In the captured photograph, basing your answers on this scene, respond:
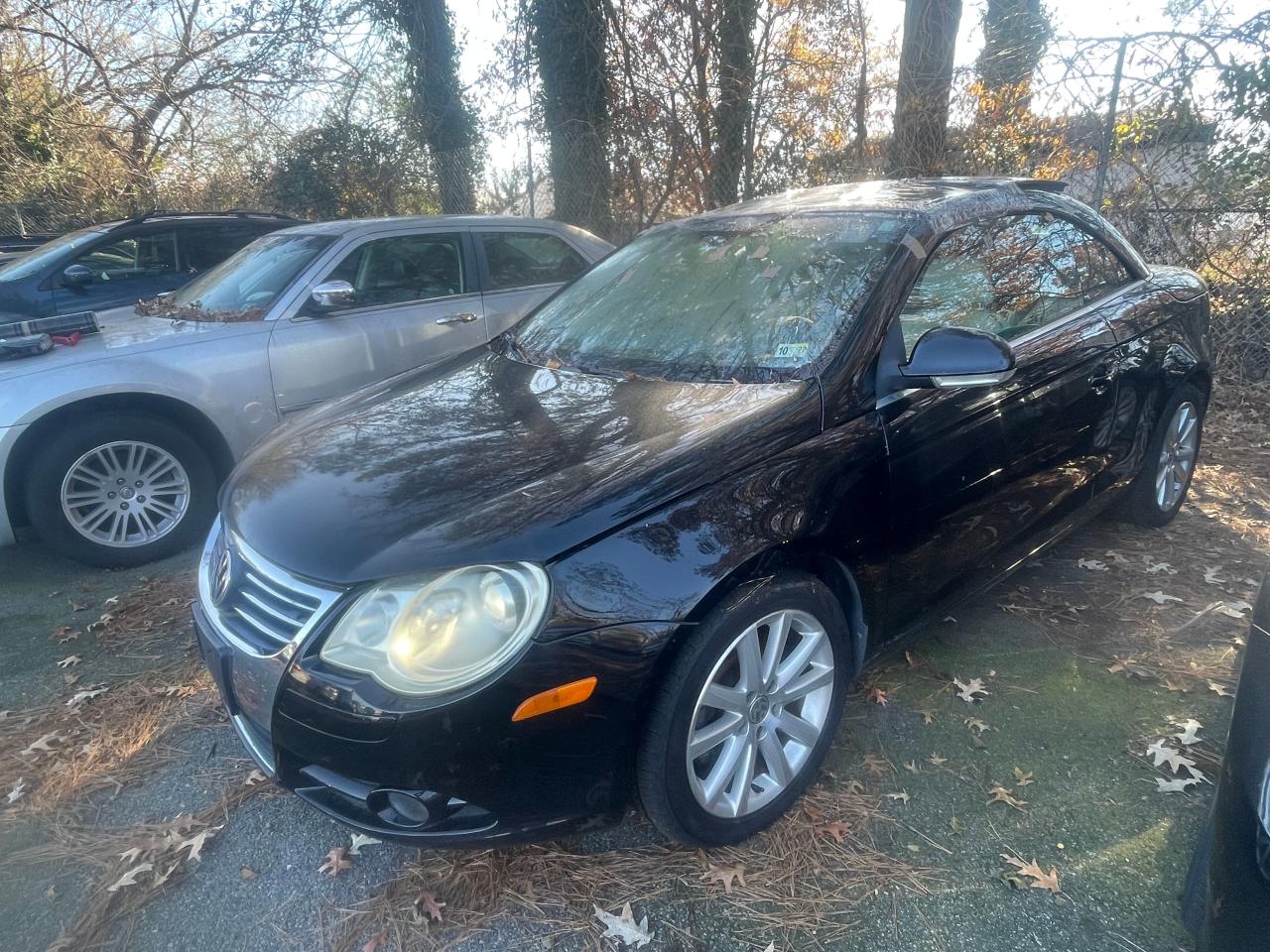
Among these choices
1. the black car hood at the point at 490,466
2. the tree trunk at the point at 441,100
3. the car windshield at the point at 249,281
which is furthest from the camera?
the tree trunk at the point at 441,100

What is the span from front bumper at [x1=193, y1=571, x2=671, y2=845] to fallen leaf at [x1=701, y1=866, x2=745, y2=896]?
1.30ft

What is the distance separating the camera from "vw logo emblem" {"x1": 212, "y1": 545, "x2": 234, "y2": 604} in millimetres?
2268

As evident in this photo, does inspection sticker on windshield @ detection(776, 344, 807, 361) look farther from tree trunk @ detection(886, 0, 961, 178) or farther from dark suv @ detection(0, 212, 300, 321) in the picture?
tree trunk @ detection(886, 0, 961, 178)

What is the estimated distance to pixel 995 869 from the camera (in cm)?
222

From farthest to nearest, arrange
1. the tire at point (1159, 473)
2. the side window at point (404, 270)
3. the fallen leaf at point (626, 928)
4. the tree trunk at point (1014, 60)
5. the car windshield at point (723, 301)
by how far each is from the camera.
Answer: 1. the tree trunk at point (1014, 60)
2. the side window at point (404, 270)
3. the tire at point (1159, 473)
4. the car windshield at point (723, 301)
5. the fallen leaf at point (626, 928)

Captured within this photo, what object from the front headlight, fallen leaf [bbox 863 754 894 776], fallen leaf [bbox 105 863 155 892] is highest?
the front headlight

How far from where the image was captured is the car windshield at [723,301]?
2.66 meters

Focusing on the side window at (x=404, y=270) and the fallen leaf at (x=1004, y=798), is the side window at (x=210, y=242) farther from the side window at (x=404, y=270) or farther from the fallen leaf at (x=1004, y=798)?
the fallen leaf at (x=1004, y=798)

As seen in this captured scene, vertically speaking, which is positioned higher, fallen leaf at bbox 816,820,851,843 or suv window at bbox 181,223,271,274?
suv window at bbox 181,223,271,274

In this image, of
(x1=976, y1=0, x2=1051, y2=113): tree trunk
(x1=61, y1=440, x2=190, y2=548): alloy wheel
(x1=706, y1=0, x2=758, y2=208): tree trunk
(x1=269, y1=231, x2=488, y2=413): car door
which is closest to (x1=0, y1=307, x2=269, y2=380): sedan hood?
(x1=269, y1=231, x2=488, y2=413): car door

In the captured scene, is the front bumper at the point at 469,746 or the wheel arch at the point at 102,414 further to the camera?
the wheel arch at the point at 102,414

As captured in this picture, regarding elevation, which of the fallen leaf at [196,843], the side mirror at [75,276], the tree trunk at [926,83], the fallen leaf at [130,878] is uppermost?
the tree trunk at [926,83]

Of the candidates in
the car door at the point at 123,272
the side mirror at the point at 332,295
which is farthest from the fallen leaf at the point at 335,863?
the car door at the point at 123,272

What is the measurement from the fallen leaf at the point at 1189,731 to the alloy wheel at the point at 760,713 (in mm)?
1220
